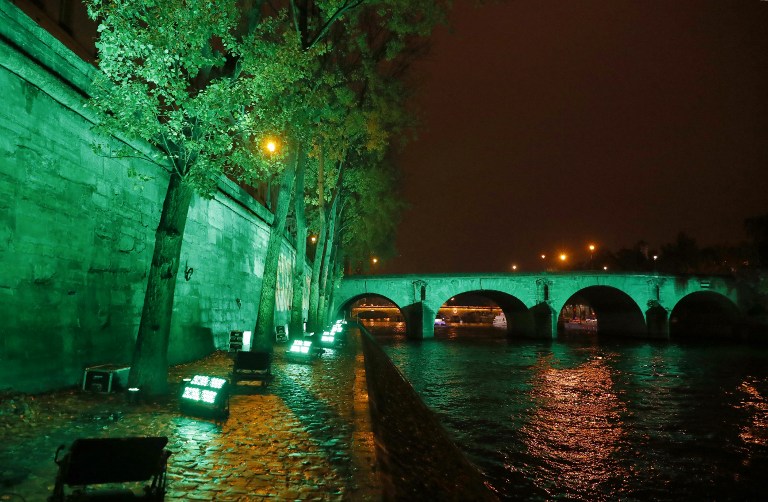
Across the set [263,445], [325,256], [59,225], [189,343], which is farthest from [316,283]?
[263,445]

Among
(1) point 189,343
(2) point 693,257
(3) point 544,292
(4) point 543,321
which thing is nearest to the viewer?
(1) point 189,343

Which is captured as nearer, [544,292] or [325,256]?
[325,256]

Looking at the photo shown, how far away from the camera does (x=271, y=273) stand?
599 inches

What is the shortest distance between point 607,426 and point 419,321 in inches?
1479

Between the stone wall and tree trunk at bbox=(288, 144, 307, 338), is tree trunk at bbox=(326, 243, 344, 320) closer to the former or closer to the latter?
tree trunk at bbox=(288, 144, 307, 338)

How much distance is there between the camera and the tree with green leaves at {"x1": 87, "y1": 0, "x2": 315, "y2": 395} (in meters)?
8.30

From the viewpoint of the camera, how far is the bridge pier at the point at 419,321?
50688 mm

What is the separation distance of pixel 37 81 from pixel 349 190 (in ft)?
61.7

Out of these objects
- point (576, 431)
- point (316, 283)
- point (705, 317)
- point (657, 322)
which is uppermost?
point (705, 317)

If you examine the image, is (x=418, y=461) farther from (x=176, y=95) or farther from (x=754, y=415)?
(x=754, y=415)

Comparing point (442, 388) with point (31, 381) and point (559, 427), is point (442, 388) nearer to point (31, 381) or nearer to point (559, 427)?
point (559, 427)

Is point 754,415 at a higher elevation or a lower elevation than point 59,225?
lower

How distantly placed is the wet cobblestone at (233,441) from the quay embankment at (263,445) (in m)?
0.01

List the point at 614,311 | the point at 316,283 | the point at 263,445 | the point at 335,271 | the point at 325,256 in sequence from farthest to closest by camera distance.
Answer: the point at 614,311, the point at 335,271, the point at 325,256, the point at 316,283, the point at 263,445
